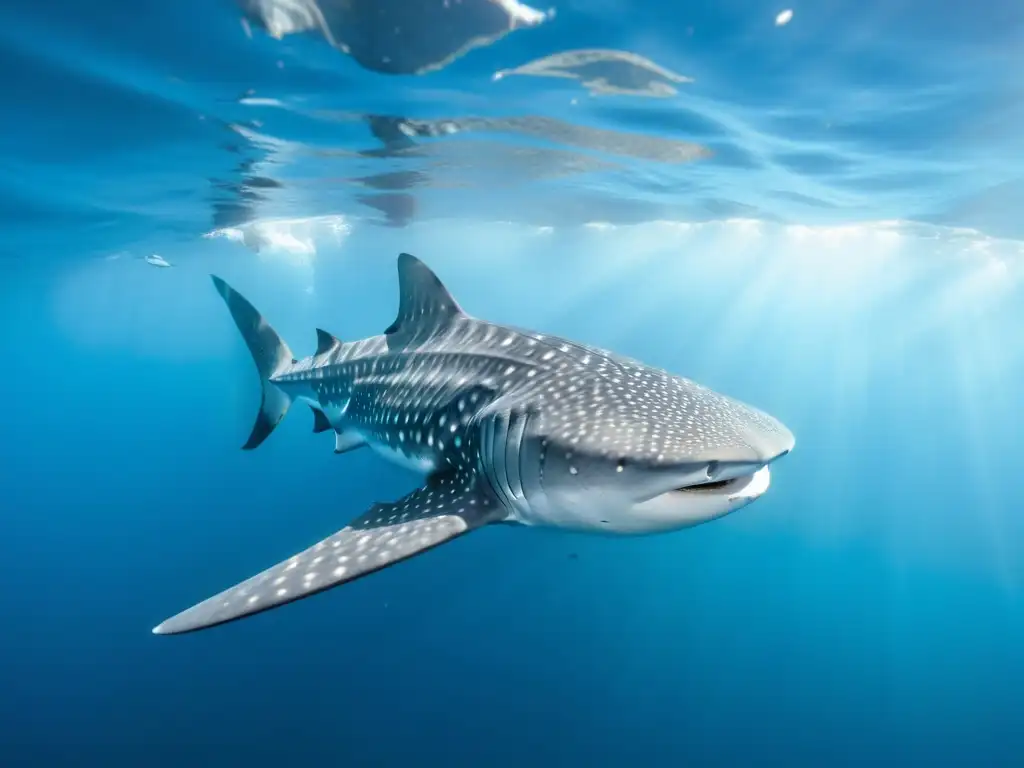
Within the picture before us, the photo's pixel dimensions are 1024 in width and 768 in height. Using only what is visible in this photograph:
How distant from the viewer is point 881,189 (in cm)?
1470

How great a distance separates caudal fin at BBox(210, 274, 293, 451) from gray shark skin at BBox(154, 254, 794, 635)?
2327 mm

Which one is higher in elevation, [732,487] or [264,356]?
[264,356]

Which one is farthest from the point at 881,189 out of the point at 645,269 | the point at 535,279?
the point at 535,279

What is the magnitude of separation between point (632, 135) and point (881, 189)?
7.51 metres

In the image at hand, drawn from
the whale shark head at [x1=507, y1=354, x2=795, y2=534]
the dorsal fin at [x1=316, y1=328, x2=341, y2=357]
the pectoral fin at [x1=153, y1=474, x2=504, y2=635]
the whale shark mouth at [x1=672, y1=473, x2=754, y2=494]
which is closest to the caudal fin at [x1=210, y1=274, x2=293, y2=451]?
the dorsal fin at [x1=316, y1=328, x2=341, y2=357]

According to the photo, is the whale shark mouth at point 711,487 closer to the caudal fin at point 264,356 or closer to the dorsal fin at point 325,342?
the dorsal fin at point 325,342

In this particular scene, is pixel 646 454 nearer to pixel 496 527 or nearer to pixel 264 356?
pixel 264 356

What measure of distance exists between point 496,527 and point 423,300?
857 cm

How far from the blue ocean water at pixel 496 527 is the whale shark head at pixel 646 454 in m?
2.33

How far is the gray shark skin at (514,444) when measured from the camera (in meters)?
2.58

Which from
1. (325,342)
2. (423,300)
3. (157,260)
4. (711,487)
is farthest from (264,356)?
(157,260)

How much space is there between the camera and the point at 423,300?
5.14m

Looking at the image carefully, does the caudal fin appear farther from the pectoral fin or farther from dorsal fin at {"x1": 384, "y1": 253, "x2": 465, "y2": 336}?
the pectoral fin

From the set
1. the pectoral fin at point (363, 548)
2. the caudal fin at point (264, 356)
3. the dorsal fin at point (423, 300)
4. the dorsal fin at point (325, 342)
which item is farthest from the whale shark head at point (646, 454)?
the caudal fin at point (264, 356)
